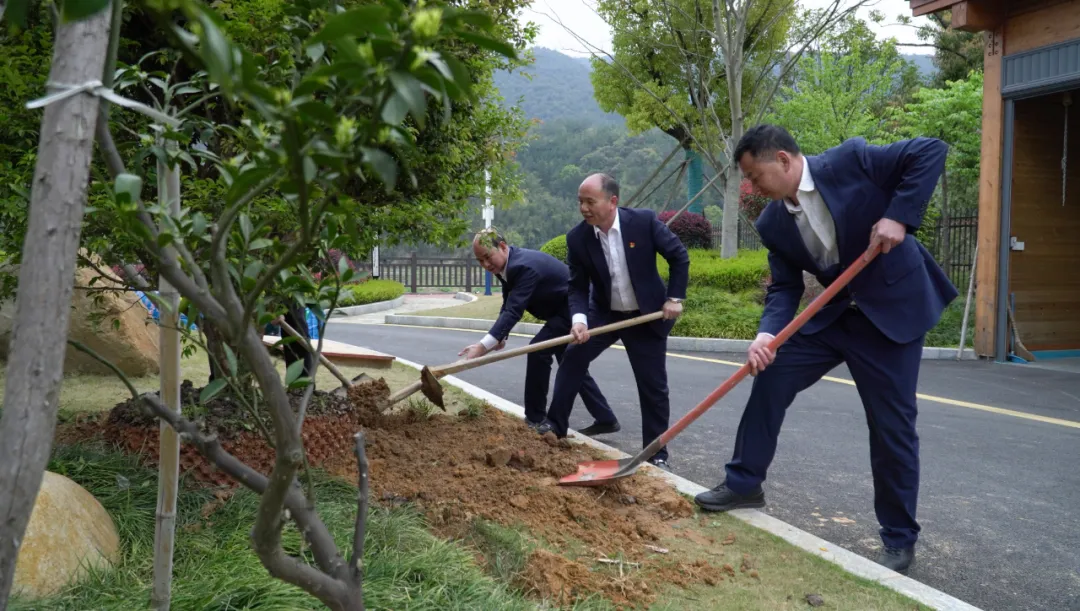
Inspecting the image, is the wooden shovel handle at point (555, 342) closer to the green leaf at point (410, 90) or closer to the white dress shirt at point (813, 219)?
the white dress shirt at point (813, 219)

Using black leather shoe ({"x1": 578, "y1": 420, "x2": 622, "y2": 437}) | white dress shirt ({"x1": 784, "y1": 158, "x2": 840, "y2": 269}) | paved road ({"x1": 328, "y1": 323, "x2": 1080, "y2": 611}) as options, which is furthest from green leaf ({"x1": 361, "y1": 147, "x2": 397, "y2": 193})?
black leather shoe ({"x1": 578, "y1": 420, "x2": 622, "y2": 437})

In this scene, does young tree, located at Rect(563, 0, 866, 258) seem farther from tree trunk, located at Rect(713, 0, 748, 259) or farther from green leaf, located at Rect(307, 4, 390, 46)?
green leaf, located at Rect(307, 4, 390, 46)

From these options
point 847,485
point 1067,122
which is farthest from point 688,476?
point 1067,122

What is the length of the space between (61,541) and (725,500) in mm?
2737

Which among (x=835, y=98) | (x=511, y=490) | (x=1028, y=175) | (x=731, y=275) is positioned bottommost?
(x=511, y=490)

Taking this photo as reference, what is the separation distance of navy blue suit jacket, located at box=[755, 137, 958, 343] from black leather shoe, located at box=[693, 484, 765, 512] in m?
0.83

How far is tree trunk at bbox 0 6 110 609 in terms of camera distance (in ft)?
3.71

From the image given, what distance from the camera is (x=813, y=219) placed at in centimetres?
390

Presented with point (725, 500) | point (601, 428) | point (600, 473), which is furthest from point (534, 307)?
point (725, 500)

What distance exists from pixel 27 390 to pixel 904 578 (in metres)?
3.04

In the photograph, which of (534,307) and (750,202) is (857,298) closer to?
(534,307)

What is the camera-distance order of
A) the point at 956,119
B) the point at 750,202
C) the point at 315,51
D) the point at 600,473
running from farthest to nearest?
the point at 750,202 → the point at 956,119 → the point at 600,473 → the point at 315,51

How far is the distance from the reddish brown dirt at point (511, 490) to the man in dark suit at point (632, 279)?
1.73ft

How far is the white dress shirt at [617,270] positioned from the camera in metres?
5.24
